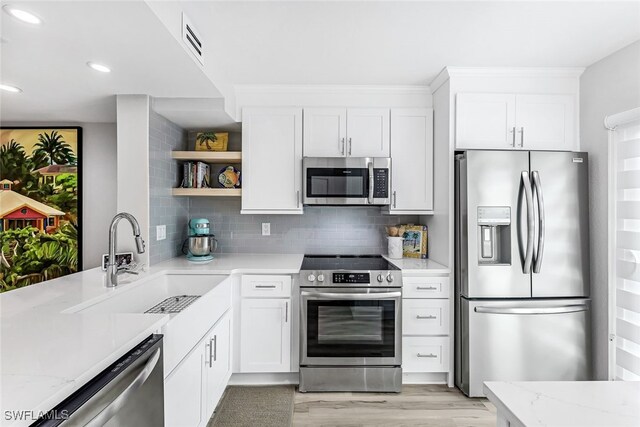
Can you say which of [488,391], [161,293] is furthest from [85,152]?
[488,391]

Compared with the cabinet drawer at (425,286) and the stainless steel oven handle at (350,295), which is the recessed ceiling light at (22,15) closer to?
the stainless steel oven handle at (350,295)

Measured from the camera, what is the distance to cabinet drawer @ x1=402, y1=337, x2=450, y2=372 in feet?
8.71

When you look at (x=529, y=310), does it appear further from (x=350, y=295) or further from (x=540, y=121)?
(x=540, y=121)

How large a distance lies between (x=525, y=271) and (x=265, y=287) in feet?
6.11

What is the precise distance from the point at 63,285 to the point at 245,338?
1237 mm

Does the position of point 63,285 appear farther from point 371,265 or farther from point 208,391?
point 371,265

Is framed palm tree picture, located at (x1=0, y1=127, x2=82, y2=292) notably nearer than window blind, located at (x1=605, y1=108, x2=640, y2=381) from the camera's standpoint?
No

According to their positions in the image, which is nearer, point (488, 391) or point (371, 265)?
point (488, 391)

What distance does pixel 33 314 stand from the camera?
140 cm

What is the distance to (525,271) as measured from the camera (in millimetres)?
2475

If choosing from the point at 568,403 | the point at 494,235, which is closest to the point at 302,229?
the point at 494,235

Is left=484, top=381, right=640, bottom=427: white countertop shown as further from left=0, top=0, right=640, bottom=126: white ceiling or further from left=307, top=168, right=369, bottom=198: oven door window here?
left=307, top=168, right=369, bottom=198: oven door window

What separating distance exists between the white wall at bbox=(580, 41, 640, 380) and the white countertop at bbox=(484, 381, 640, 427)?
189 cm

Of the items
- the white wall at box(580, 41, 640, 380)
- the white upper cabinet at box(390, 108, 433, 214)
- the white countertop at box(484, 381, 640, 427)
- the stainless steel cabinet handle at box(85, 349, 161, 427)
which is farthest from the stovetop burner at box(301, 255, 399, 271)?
the white countertop at box(484, 381, 640, 427)
